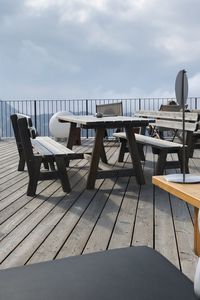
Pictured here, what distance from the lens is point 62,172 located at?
467cm

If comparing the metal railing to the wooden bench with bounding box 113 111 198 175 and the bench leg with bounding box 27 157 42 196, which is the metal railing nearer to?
the wooden bench with bounding box 113 111 198 175

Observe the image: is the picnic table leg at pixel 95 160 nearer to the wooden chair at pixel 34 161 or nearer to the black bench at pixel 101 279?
the wooden chair at pixel 34 161

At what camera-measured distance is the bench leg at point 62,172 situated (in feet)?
15.2

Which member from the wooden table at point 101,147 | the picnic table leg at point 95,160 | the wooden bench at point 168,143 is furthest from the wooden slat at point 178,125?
the picnic table leg at point 95,160

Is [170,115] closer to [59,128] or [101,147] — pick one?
[101,147]

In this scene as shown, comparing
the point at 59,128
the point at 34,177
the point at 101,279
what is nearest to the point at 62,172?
the point at 34,177

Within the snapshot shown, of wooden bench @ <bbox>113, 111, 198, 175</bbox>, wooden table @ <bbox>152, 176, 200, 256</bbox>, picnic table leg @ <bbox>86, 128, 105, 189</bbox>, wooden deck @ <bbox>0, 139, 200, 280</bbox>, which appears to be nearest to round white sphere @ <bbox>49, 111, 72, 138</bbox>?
wooden bench @ <bbox>113, 111, 198, 175</bbox>

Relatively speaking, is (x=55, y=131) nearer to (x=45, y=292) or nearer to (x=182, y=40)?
(x=182, y=40)

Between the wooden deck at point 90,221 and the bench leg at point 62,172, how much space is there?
10 cm

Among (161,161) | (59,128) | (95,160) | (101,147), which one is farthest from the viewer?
(59,128)

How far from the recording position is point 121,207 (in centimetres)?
405

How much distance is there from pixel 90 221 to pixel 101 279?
2170mm

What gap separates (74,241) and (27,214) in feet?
3.00

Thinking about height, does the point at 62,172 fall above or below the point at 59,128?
below
